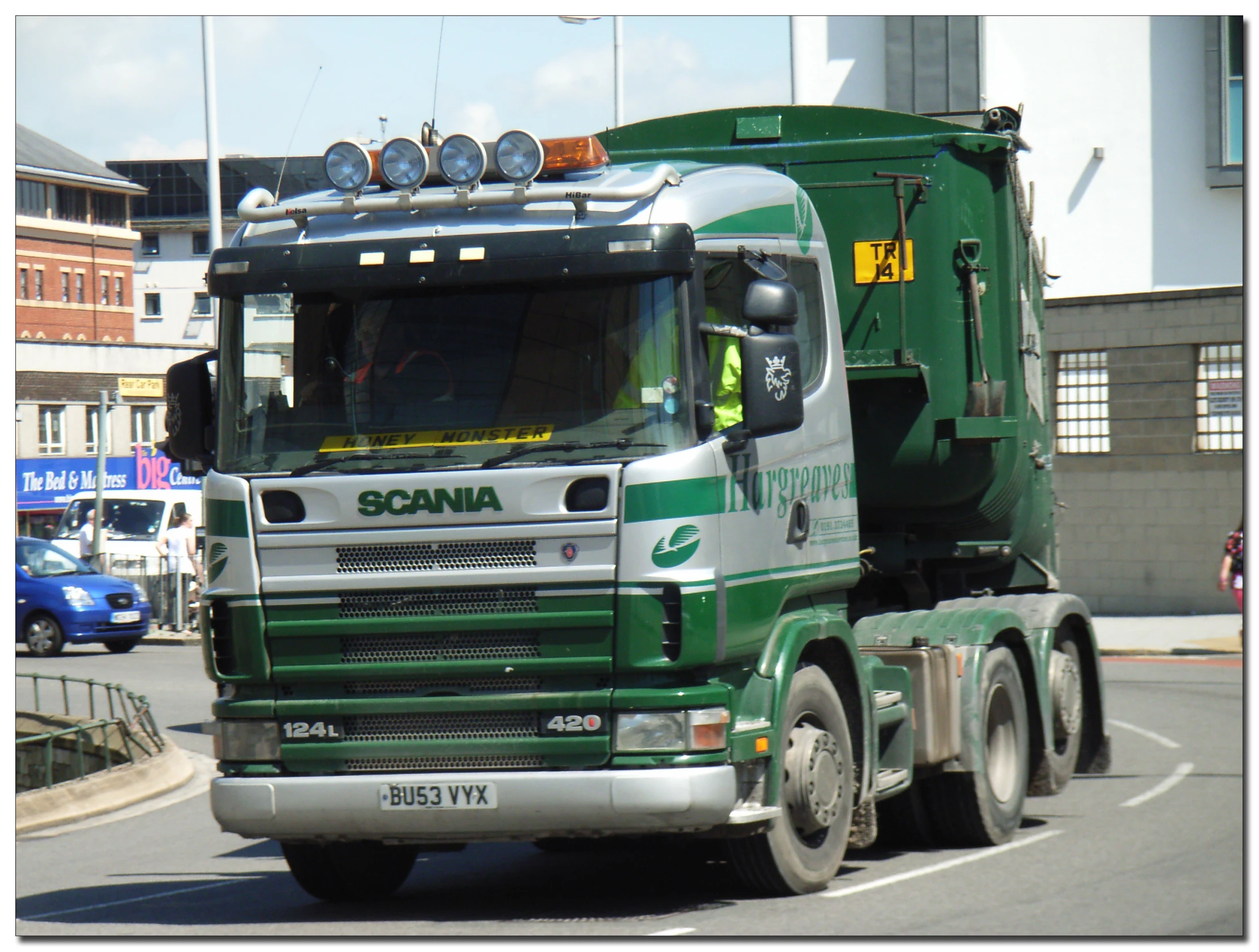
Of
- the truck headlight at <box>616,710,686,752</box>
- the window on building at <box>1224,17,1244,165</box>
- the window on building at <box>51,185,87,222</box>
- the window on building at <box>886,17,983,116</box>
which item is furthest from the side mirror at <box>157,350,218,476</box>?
the window on building at <box>51,185,87,222</box>

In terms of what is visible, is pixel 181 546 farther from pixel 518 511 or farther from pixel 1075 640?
pixel 518 511

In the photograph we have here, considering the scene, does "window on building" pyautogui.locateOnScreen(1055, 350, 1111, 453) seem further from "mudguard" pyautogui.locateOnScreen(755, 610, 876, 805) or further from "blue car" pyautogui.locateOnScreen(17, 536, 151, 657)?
"mudguard" pyautogui.locateOnScreen(755, 610, 876, 805)

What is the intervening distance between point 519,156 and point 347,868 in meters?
3.48

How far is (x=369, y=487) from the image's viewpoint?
711 centimetres

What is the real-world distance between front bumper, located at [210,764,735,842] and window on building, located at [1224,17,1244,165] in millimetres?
23556

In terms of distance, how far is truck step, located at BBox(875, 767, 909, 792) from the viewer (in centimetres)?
857

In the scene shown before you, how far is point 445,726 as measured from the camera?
23.6 feet

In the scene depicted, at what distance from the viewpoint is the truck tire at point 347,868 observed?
8.24 meters

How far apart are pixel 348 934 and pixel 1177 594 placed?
A: 22.0 metres

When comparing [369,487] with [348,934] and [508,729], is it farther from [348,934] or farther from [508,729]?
[348,934]

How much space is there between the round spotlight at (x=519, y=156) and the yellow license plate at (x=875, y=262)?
250cm

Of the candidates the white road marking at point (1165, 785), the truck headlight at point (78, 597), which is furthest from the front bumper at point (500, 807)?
the truck headlight at point (78, 597)

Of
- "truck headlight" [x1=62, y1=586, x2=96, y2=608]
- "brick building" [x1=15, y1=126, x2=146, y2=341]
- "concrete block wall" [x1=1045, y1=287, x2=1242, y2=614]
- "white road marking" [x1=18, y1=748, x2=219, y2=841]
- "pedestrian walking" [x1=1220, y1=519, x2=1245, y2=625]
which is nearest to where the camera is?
"white road marking" [x1=18, y1=748, x2=219, y2=841]

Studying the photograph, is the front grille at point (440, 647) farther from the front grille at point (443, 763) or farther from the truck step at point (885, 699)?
the truck step at point (885, 699)
